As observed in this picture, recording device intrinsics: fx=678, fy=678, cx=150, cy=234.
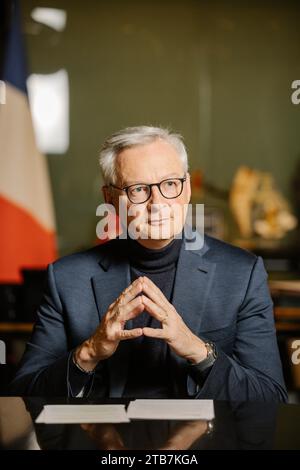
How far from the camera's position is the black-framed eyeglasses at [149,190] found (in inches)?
78.1

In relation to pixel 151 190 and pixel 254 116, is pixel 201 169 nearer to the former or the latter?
pixel 254 116

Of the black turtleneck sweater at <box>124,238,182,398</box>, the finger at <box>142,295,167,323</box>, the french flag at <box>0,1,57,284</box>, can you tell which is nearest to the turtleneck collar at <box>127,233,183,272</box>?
the black turtleneck sweater at <box>124,238,182,398</box>

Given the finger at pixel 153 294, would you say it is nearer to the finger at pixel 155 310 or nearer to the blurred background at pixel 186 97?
the finger at pixel 155 310

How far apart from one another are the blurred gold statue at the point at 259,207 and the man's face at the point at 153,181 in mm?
4306

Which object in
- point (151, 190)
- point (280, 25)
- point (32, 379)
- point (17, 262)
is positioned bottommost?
point (17, 262)

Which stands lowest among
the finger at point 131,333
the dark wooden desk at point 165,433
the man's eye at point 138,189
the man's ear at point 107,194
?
the dark wooden desk at point 165,433

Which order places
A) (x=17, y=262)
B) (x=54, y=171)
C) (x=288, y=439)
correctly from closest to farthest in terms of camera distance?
1. (x=288, y=439)
2. (x=17, y=262)
3. (x=54, y=171)

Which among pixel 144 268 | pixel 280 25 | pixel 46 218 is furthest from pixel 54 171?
pixel 144 268

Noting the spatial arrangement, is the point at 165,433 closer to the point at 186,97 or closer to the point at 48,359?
the point at 48,359

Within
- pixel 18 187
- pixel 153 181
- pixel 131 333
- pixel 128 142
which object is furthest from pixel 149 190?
pixel 18 187

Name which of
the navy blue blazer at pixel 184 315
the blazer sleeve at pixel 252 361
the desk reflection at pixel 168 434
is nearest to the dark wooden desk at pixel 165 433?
the desk reflection at pixel 168 434

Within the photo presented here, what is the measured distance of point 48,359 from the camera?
2.03 metres

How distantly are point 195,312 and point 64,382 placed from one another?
45 centimetres

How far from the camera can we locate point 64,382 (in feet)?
6.16
